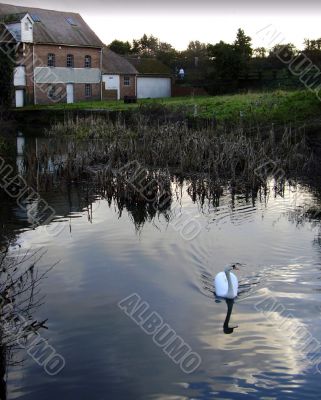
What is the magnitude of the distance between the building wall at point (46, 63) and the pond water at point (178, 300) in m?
37.3

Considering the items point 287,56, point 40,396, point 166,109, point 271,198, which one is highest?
point 287,56

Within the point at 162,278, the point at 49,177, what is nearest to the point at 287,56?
the point at 49,177

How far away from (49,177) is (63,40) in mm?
38752

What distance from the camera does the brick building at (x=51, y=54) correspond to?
50.6 m

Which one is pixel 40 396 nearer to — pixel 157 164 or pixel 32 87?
pixel 157 164

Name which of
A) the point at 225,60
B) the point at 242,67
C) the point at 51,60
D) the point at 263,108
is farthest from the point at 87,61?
the point at 263,108

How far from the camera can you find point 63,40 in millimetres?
54344

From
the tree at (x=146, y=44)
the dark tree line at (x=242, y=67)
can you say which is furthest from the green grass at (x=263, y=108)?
the tree at (x=146, y=44)

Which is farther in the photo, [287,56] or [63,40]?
[63,40]

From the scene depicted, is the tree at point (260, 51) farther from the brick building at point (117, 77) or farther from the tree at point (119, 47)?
the tree at point (119, 47)

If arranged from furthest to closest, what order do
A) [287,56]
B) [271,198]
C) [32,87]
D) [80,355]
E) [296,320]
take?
[32,87] → [287,56] → [271,198] → [296,320] → [80,355]

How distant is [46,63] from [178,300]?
46.9 m

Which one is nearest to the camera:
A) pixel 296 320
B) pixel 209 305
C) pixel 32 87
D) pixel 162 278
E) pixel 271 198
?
pixel 296 320

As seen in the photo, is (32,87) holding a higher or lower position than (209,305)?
higher
